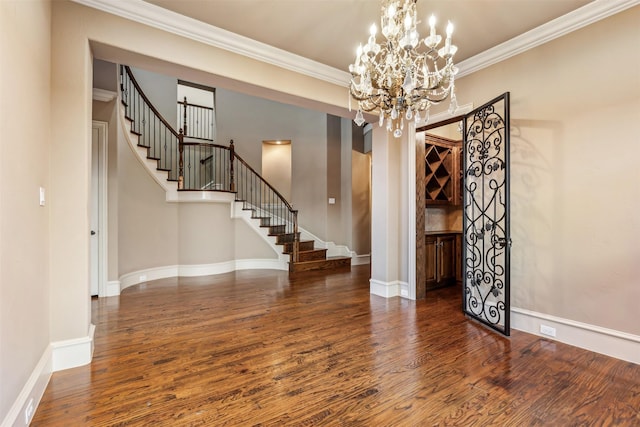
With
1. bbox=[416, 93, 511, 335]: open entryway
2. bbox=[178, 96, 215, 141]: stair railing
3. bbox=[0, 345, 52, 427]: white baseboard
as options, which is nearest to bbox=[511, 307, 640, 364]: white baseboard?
bbox=[416, 93, 511, 335]: open entryway

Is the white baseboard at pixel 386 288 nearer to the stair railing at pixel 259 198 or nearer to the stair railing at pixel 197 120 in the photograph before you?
the stair railing at pixel 259 198

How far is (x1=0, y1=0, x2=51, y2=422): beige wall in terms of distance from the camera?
56.9 inches

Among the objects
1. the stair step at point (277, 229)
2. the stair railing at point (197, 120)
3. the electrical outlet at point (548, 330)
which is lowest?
the electrical outlet at point (548, 330)

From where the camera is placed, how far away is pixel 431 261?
455 cm

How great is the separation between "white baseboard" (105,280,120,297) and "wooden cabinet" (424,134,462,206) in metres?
4.82

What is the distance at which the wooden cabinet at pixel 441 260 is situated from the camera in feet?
14.9

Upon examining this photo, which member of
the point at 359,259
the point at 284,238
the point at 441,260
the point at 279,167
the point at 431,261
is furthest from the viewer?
the point at 279,167

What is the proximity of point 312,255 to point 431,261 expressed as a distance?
270 cm

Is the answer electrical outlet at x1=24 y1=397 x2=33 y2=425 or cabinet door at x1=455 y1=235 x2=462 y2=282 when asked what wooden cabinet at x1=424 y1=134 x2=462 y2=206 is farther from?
electrical outlet at x1=24 y1=397 x2=33 y2=425

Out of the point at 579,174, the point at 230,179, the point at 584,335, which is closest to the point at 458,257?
the point at 584,335

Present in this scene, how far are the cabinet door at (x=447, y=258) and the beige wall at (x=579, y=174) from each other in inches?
60.8

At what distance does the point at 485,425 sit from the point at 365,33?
3279 millimetres

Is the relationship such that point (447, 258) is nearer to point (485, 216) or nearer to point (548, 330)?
point (485, 216)

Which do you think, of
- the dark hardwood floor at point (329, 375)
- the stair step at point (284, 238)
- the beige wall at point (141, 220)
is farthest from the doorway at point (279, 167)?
the dark hardwood floor at point (329, 375)
